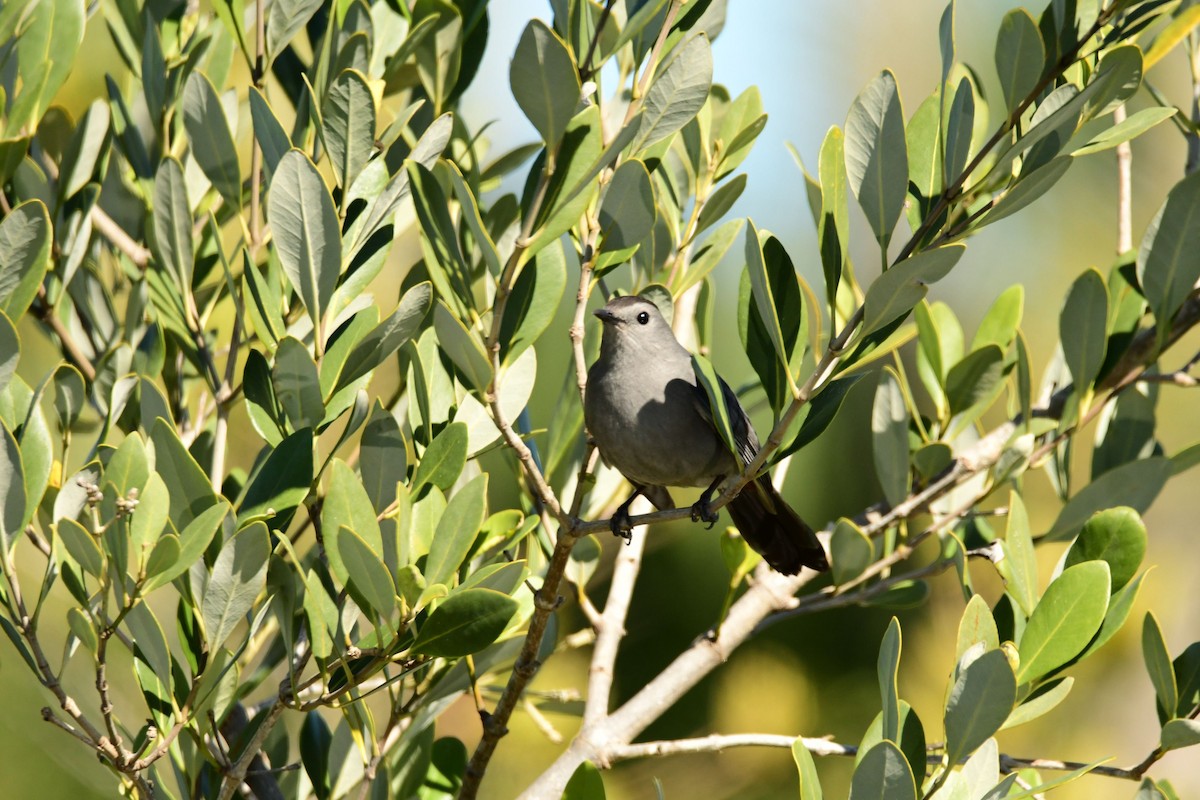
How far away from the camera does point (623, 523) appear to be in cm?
215

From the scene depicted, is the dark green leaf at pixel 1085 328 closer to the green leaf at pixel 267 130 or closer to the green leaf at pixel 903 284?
the green leaf at pixel 903 284

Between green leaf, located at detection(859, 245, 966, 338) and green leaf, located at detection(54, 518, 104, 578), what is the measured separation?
3.63ft

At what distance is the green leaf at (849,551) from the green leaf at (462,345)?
1.10 metres

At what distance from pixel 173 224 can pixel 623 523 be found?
3.34 ft


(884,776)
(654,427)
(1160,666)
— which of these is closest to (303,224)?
(884,776)

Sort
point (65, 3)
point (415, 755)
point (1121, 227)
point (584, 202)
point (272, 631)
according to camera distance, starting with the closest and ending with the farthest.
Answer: point (584, 202) → point (65, 3) → point (415, 755) → point (272, 631) → point (1121, 227)

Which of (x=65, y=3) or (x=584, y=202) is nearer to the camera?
(x=584, y=202)

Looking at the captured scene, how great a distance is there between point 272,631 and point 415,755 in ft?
1.50

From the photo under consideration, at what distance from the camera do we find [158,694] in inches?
65.4

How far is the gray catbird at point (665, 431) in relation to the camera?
107 inches

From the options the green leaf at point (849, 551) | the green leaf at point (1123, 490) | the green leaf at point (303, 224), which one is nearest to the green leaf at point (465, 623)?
the green leaf at point (303, 224)

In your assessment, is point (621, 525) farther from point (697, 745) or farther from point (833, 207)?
point (833, 207)

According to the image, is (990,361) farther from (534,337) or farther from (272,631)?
(272,631)

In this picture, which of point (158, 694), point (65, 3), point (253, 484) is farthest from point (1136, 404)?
point (65, 3)
